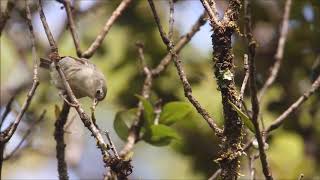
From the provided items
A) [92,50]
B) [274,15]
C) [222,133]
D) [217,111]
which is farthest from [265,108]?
[222,133]

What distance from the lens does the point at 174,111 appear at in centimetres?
154

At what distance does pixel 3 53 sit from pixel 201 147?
108 centimetres

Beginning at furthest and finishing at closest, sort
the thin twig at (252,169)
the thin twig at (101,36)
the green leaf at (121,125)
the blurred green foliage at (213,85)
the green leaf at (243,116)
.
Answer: the blurred green foliage at (213,85) < the green leaf at (121,125) < the thin twig at (101,36) < the thin twig at (252,169) < the green leaf at (243,116)

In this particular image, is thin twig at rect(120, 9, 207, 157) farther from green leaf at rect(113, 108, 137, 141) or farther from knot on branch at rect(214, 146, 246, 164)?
knot on branch at rect(214, 146, 246, 164)

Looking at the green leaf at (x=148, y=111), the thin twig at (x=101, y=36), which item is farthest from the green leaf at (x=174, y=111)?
the thin twig at (x=101, y=36)

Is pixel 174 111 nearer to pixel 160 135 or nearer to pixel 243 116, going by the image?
pixel 160 135

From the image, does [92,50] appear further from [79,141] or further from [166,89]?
[79,141]

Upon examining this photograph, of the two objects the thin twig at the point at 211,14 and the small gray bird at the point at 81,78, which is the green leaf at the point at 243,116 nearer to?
the thin twig at the point at 211,14

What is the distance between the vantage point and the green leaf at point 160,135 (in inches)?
59.5

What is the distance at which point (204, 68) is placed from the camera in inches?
93.8

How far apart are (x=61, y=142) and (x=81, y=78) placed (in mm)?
165

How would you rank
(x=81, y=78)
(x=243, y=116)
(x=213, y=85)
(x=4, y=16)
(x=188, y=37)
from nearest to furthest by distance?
(x=243, y=116) < (x=81, y=78) < (x=4, y=16) < (x=188, y=37) < (x=213, y=85)

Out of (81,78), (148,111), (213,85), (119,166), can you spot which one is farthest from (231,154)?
(213,85)

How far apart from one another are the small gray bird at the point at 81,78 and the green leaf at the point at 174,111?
30cm
